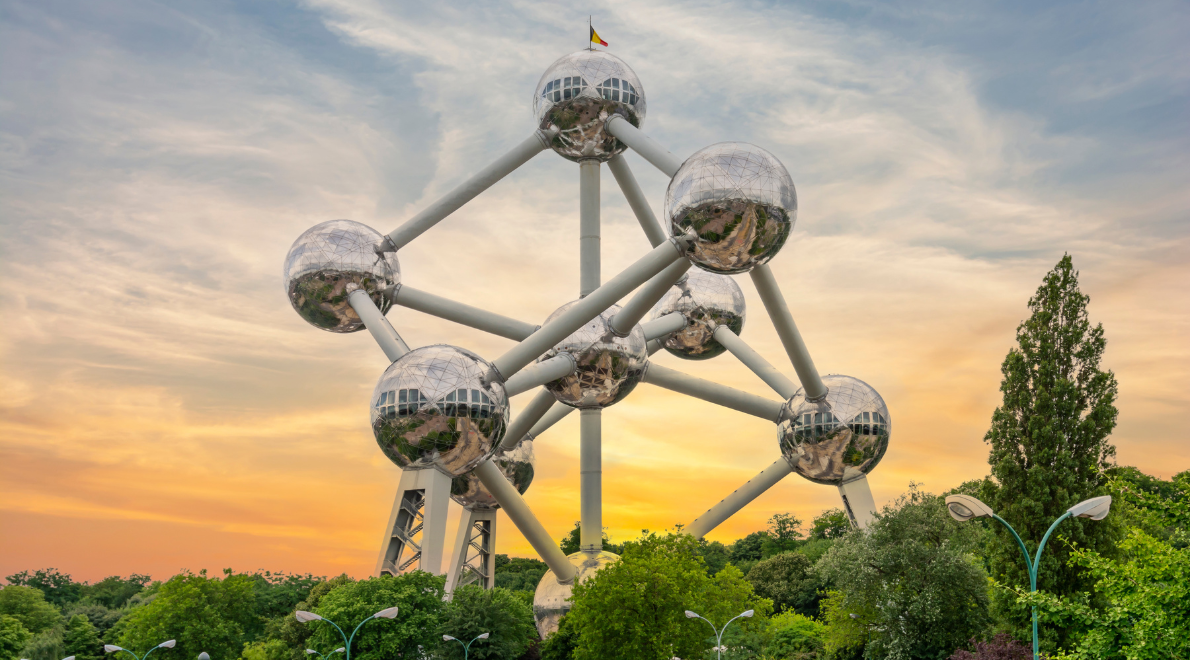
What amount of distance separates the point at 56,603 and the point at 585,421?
5559 cm

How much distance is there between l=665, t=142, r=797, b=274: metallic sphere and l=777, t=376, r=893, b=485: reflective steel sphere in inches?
310

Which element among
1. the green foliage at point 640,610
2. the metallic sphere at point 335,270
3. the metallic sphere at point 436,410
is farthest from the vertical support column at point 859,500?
the metallic sphere at point 335,270

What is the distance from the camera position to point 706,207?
17.5 metres

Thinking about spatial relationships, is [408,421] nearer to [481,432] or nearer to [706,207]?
[481,432]

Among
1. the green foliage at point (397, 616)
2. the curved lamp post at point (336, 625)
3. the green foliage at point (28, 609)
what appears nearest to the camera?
the curved lamp post at point (336, 625)

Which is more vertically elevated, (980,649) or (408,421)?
(408,421)

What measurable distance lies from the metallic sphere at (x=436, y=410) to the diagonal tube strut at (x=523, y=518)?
259cm

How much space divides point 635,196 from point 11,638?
1428 inches

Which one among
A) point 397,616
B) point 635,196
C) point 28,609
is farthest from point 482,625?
point 28,609

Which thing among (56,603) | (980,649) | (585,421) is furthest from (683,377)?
(56,603)

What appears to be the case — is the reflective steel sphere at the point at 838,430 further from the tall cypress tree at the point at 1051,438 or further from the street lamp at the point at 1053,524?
the street lamp at the point at 1053,524

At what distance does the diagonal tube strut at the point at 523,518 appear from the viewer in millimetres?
23359

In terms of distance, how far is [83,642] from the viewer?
163 ft

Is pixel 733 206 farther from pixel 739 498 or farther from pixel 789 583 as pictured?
pixel 789 583
